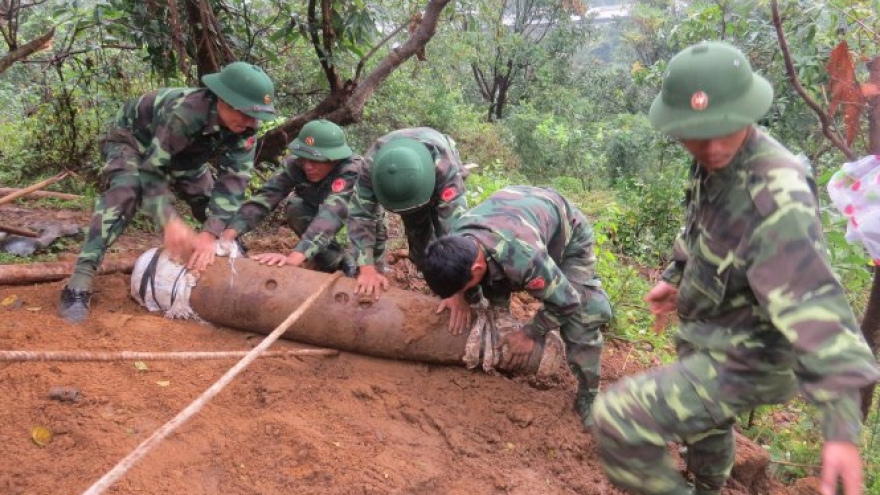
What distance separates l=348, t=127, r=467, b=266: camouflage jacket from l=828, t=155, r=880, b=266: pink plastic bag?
180 cm

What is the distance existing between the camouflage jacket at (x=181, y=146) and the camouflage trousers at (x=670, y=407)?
2799 mm

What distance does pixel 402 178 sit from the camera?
11.2ft

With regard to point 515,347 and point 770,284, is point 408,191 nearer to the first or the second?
point 515,347

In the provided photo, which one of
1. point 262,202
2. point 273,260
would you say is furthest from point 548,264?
point 262,202

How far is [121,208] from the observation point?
4.08m

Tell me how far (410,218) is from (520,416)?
1.38 m

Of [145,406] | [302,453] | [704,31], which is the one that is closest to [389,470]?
[302,453]

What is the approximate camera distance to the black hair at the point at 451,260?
9.35ft

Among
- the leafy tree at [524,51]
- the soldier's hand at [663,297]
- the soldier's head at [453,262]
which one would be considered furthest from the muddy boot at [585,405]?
the leafy tree at [524,51]

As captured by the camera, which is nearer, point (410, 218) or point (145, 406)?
point (145, 406)

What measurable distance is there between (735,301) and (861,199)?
85 centimetres

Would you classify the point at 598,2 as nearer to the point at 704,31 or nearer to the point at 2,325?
the point at 704,31

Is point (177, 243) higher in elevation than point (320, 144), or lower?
lower

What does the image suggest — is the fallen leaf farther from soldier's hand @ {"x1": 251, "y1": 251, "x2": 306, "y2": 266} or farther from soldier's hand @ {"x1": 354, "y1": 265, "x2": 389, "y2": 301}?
soldier's hand @ {"x1": 354, "y1": 265, "x2": 389, "y2": 301}
